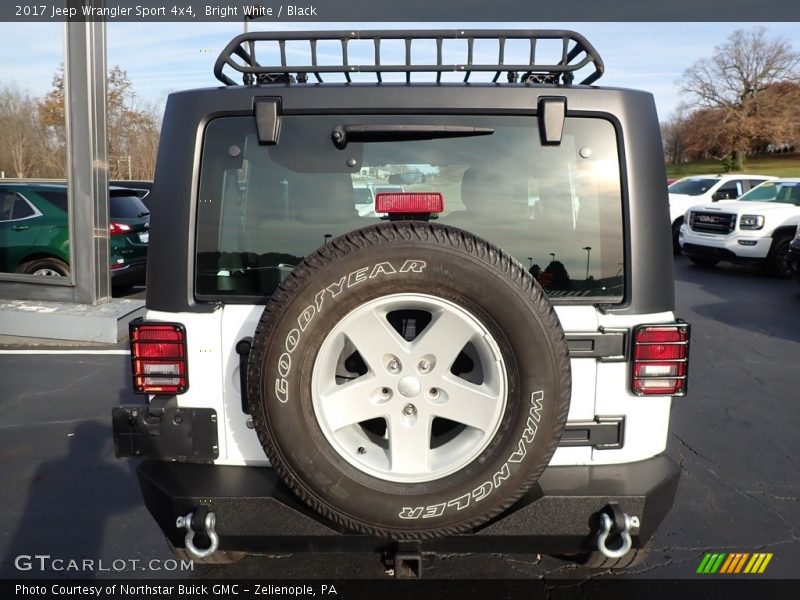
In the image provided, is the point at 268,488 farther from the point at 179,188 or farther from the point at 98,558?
the point at 98,558

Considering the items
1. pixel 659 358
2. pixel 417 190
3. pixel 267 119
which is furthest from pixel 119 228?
pixel 659 358

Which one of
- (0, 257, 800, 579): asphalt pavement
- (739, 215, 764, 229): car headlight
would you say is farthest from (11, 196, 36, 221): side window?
(739, 215, 764, 229): car headlight

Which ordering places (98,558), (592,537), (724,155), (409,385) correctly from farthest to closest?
1. (724,155)
2. (98,558)
3. (592,537)
4. (409,385)

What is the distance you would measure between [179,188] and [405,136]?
83 centimetres

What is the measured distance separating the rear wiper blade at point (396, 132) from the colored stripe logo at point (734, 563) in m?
2.32

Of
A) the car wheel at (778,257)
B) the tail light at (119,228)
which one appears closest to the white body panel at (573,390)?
the tail light at (119,228)

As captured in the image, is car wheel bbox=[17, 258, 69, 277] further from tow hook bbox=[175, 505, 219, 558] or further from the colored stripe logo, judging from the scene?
the colored stripe logo

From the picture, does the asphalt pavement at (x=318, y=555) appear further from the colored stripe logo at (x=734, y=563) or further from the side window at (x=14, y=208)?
the side window at (x=14, y=208)

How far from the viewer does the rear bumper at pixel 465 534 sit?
2.23m

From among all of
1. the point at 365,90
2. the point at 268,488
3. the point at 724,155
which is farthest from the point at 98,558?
the point at 724,155

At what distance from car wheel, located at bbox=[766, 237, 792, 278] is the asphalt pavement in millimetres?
5705

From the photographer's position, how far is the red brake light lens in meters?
2.08

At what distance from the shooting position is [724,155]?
5759 centimetres

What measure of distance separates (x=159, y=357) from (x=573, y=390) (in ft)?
4.92
